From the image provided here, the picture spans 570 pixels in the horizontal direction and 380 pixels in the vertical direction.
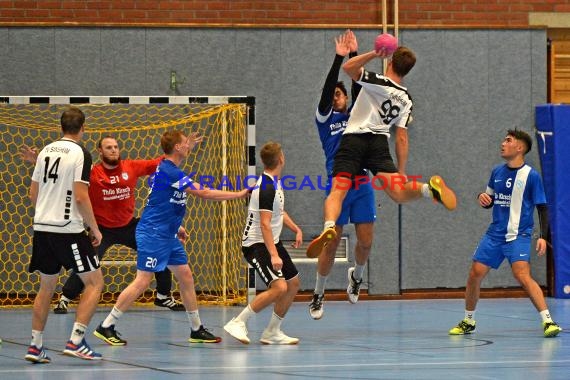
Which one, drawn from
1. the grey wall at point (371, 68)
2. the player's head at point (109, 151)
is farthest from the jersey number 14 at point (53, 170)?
the grey wall at point (371, 68)

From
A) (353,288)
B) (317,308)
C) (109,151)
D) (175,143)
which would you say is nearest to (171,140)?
(175,143)

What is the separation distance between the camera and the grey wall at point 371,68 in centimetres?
1494

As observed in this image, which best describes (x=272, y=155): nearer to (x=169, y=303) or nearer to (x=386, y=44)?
(x=386, y=44)

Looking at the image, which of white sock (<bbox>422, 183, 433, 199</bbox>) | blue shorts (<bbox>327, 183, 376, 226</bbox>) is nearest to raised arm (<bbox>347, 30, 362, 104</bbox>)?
blue shorts (<bbox>327, 183, 376, 226</bbox>)

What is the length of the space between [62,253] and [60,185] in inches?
22.7

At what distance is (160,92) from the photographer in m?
15.1

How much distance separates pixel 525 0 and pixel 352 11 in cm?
281

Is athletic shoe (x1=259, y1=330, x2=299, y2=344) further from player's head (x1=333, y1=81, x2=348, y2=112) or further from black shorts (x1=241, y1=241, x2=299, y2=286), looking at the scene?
player's head (x1=333, y1=81, x2=348, y2=112)

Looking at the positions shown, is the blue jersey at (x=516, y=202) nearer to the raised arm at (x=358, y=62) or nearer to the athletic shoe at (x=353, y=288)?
the athletic shoe at (x=353, y=288)

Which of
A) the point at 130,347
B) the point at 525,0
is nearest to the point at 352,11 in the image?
the point at 525,0

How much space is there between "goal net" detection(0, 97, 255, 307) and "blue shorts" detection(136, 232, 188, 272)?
467 centimetres

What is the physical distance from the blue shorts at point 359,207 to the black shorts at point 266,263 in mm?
1568

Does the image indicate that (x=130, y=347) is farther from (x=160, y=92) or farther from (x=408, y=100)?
(x=160, y=92)

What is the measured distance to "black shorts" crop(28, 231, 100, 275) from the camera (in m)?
8.51
